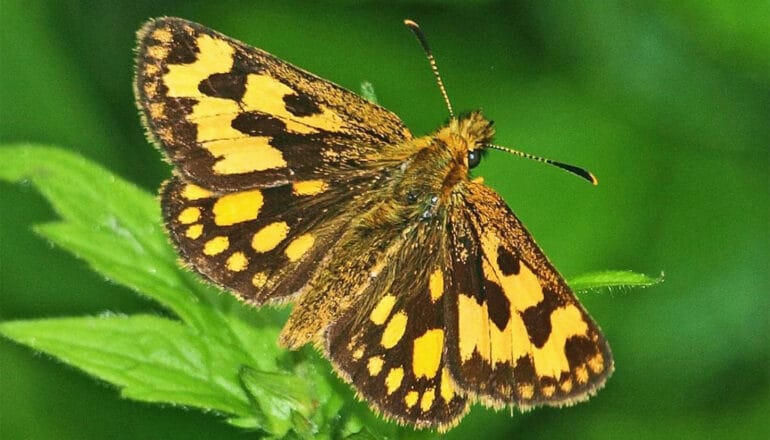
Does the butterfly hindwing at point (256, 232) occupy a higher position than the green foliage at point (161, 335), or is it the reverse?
the butterfly hindwing at point (256, 232)

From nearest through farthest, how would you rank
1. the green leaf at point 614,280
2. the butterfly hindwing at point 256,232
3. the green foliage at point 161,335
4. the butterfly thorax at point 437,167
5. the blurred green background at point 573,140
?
the green leaf at point 614,280 → the green foliage at point 161,335 → the butterfly hindwing at point 256,232 → the butterfly thorax at point 437,167 → the blurred green background at point 573,140

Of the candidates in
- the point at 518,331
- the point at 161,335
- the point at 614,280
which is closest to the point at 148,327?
the point at 161,335

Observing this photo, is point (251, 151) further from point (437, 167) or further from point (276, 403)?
point (276, 403)

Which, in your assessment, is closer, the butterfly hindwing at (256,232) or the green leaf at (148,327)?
the green leaf at (148,327)

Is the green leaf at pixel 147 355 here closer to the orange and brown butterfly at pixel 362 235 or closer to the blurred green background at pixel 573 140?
the orange and brown butterfly at pixel 362 235

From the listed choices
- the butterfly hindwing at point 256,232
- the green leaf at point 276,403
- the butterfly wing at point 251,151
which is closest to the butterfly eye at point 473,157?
the butterfly wing at point 251,151

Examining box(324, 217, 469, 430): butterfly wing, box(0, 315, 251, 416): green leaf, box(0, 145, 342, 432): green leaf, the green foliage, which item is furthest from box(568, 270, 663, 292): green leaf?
box(0, 315, 251, 416): green leaf

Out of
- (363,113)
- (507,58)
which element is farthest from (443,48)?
(363,113)
